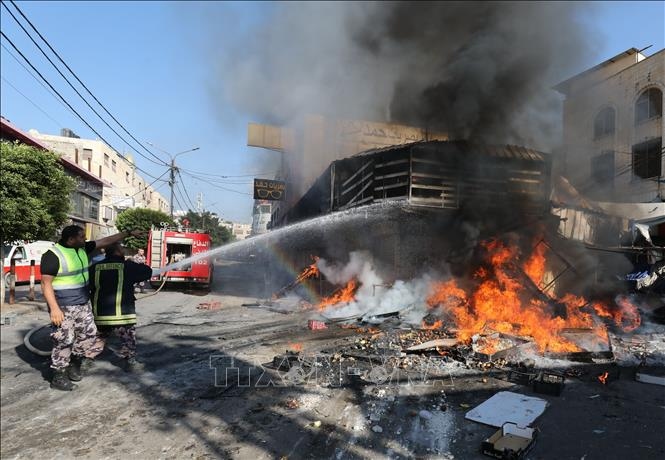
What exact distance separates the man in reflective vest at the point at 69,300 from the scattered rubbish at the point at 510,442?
12.8ft

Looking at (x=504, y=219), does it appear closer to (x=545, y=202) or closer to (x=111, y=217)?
(x=545, y=202)

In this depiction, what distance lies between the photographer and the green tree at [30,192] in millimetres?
A: 8320

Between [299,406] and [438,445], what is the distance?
1.42 meters

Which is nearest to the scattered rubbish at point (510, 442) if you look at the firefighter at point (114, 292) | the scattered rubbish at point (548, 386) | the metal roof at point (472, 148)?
the scattered rubbish at point (548, 386)

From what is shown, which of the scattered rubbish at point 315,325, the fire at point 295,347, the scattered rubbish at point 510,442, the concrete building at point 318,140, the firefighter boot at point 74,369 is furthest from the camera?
the concrete building at point 318,140

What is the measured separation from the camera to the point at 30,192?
347 inches

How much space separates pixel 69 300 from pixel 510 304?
7.61 metres

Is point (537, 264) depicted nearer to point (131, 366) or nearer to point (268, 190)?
point (131, 366)

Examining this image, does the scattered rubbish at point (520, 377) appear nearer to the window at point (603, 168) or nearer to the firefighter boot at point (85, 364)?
the firefighter boot at point (85, 364)

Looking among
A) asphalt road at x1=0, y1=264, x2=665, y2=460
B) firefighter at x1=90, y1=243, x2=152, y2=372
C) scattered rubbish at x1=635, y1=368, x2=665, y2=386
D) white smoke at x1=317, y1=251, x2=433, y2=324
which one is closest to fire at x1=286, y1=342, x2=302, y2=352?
asphalt road at x1=0, y1=264, x2=665, y2=460

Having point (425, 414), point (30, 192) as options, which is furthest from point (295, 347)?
point (30, 192)

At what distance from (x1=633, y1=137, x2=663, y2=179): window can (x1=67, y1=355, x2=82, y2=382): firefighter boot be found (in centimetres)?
2206

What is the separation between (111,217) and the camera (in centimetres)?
3584

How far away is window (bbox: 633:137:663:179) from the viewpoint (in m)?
19.0
